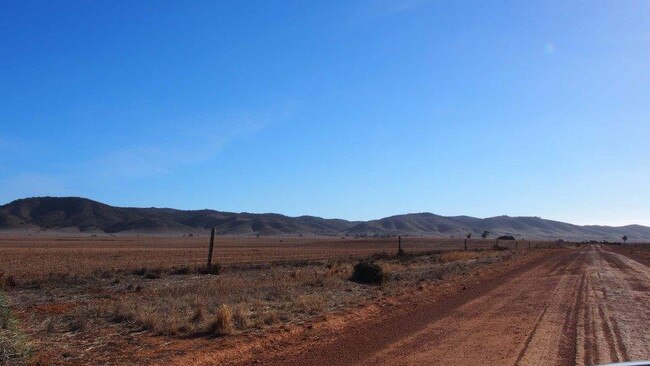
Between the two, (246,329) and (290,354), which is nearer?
(290,354)

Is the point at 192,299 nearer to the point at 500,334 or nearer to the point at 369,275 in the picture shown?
the point at 500,334

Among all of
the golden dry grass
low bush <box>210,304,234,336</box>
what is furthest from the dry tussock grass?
the golden dry grass

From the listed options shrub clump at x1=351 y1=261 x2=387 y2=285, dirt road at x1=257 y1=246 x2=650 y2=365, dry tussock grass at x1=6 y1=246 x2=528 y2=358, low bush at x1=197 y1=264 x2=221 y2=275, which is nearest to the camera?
dirt road at x1=257 y1=246 x2=650 y2=365

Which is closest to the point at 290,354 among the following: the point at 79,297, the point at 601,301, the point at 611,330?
the point at 611,330

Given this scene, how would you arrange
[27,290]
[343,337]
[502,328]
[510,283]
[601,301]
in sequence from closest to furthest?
[343,337] → [502,328] → [601,301] → [27,290] → [510,283]

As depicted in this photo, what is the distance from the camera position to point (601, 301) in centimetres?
Answer: 1862

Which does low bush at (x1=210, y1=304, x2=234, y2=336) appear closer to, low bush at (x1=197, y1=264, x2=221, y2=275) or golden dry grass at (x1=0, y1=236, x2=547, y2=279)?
low bush at (x1=197, y1=264, x2=221, y2=275)

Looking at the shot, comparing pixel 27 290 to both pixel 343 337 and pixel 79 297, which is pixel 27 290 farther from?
pixel 343 337

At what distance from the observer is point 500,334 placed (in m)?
12.7

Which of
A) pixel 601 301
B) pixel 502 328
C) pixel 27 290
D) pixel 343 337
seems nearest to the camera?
pixel 343 337

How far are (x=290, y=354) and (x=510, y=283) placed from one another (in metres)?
17.5

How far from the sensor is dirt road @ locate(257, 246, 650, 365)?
1034 cm

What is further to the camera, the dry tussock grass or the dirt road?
the dry tussock grass

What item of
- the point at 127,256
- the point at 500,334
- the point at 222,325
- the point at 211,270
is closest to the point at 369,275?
the point at 211,270
